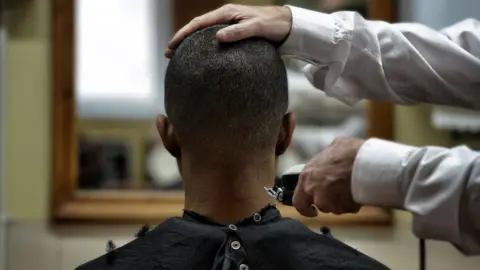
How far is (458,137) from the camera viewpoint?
2152 mm

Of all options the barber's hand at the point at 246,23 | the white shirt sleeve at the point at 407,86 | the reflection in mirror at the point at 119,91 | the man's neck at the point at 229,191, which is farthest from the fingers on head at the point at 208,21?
the reflection in mirror at the point at 119,91

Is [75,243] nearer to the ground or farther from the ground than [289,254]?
nearer to the ground

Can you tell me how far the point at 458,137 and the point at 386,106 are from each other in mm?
229

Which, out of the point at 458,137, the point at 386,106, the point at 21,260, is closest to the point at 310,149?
the point at 386,106

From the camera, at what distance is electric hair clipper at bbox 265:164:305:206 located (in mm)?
1147

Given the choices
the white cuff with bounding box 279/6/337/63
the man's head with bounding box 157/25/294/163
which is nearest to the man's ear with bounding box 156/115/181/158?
the man's head with bounding box 157/25/294/163

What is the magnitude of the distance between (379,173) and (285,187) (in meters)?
0.16

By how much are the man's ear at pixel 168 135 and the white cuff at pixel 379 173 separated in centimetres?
28

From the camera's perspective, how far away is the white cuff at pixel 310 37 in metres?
1.18

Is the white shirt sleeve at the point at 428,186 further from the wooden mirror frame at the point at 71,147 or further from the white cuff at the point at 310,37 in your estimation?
the wooden mirror frame at the point at 71,147

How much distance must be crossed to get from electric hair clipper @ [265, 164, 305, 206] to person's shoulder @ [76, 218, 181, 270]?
0.50 feet

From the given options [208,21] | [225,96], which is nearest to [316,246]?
[225,96]

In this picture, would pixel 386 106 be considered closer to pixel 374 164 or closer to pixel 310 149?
pixel 310 149

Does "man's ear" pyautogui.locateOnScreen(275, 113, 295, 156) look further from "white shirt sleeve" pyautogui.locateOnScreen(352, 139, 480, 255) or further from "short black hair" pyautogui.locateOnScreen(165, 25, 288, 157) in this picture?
"white shirt sleeve" pyautogui.locateOnScreen(352, 139, 480, 255)
